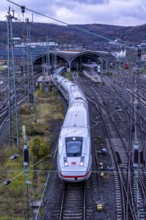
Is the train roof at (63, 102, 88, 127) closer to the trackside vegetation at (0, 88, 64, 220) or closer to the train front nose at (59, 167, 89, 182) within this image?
the trackside vegetation at (0, 88, 64, 220)

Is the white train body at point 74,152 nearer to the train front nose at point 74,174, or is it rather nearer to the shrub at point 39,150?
the train front nose at point 74,174

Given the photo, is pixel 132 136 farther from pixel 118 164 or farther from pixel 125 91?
Result: pixel 125 91

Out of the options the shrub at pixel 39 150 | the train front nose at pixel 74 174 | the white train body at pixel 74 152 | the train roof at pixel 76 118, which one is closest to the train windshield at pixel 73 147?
the white train body at pixel 74 152

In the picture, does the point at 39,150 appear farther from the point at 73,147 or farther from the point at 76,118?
the point at 73,147

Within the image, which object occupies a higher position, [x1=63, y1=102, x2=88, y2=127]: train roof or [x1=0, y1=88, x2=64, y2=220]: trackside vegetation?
[x1=63, y1=102, x2=88, y2=127]: train roof

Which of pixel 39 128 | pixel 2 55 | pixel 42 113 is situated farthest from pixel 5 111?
pixel 2 55

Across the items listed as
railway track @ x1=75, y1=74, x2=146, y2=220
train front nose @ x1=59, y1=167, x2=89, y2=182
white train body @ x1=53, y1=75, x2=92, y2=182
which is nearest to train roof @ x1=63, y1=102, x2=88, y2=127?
white train body @ x1=53, y1=75, x2=92, y2=182

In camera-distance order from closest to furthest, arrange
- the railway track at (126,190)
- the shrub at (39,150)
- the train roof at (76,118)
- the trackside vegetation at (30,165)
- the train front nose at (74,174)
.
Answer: the railway track at (126,190) < the trackside vegetation at (30,165) < the train front nose at (74,174) < the train roof at (76,118) < the shrub at (39,150)

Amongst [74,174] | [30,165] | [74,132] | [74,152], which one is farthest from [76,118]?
[74,174]
